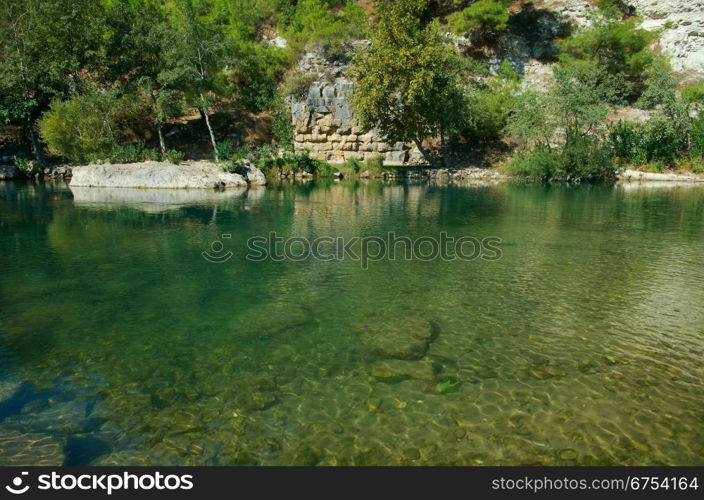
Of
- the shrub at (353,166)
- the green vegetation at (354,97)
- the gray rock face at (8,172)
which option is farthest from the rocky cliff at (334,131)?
the gray rock face at (8,172)

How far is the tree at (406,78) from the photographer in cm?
3866

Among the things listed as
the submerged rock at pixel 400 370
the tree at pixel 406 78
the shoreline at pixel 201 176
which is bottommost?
the submerged rock at pixel 400 370

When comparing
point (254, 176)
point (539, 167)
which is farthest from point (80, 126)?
point (539, 167)

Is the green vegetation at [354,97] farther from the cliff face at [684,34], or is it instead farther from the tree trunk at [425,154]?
the cliff face at [684,34]

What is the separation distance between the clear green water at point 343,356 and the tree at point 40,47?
104ft

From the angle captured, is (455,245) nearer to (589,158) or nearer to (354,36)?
(589,158)

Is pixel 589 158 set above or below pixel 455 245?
above

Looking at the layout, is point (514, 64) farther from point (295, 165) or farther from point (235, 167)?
point (235, 167)

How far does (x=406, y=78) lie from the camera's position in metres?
39.3

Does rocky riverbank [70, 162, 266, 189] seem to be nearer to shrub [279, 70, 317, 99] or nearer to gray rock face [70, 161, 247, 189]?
gray rock face [70, 161, 247, 189]

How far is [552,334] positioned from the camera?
8.45 meters

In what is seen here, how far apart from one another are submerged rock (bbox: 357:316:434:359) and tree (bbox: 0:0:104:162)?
43.1 m
